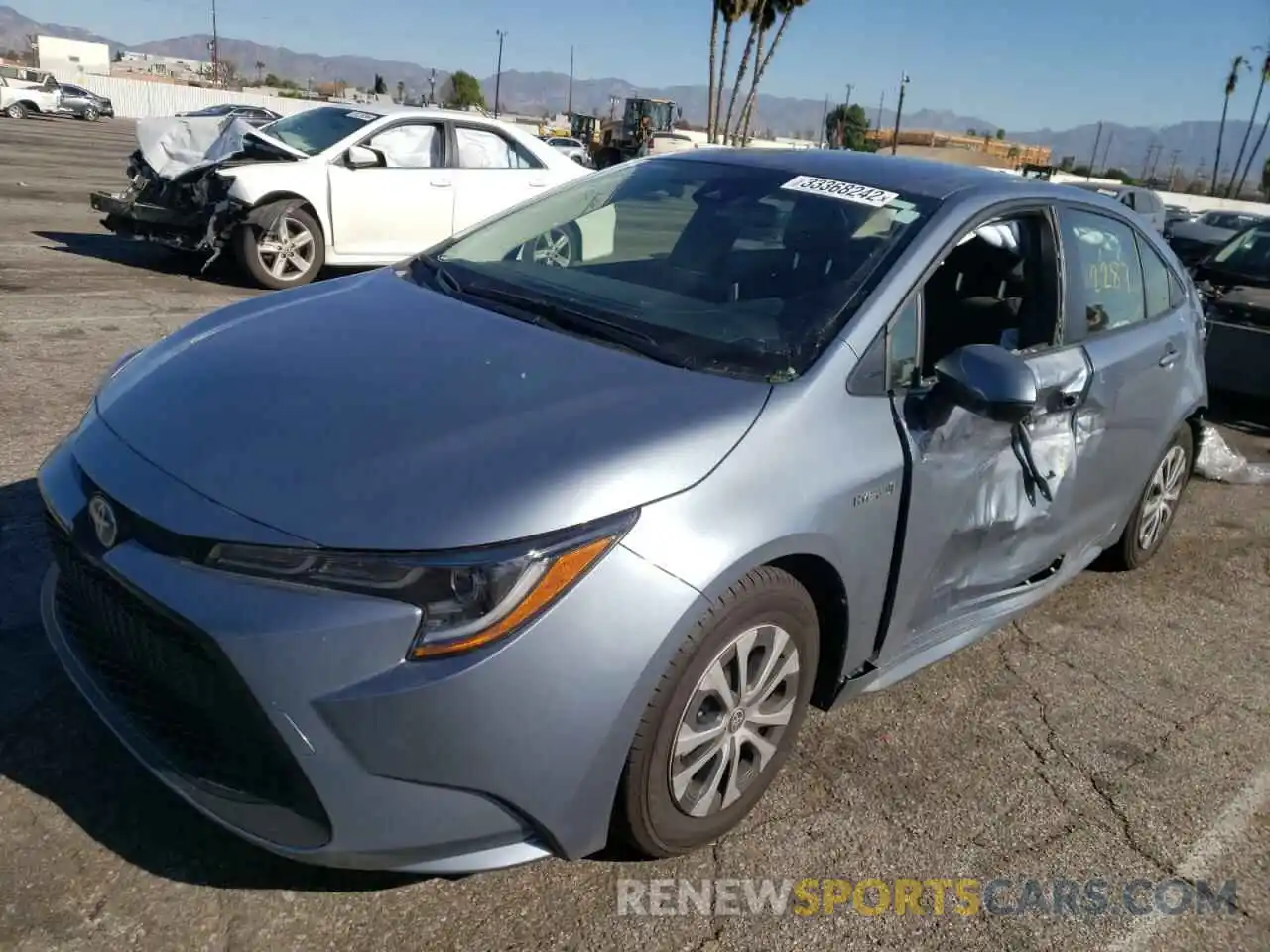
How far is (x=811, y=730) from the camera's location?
312 centimetres

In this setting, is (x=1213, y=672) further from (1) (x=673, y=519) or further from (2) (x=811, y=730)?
(1) (x=673, y=519)

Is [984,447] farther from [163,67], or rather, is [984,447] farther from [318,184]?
[163,67]

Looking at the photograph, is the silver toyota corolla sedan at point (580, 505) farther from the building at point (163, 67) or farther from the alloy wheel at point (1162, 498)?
the building at point (163, 67)

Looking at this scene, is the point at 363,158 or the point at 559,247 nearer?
the point at 559,247

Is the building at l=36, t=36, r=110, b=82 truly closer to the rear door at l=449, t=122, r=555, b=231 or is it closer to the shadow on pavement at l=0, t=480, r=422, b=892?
the rear door at l=449, t=122, r=555, b=231

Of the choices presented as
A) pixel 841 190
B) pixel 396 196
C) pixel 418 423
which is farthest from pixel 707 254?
pixel 396 196

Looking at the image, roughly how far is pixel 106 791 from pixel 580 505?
1397 mm

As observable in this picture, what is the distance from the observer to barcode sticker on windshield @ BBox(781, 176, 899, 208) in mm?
3176

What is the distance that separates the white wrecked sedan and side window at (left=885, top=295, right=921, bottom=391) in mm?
6612

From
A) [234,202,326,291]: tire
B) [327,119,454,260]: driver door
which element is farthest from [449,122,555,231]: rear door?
[234,202,326,291]: tire

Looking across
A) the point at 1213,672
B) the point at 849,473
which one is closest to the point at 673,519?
the point at 849,473

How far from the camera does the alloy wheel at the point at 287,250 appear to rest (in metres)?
8.73

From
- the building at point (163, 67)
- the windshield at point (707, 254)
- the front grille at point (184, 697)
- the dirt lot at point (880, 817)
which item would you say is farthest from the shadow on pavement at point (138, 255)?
the building at point (163, 67)

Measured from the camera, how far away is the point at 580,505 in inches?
82.5
